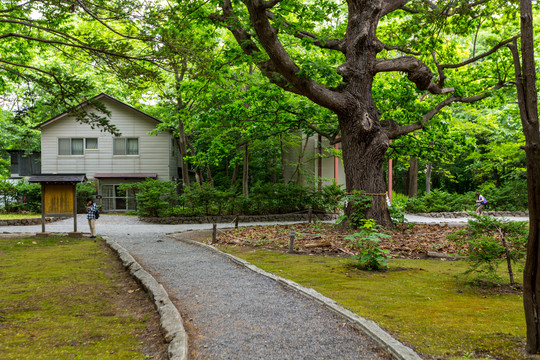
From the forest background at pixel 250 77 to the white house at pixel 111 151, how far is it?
202 centimetres

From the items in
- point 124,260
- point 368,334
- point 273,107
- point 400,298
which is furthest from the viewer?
point 273,107

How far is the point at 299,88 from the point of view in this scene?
12062mm

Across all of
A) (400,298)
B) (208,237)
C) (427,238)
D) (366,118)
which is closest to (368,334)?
(400,298)

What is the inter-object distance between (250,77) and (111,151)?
1360cm

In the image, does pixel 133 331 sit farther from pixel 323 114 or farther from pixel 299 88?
pixel 323 114

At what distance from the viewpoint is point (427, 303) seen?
585cm

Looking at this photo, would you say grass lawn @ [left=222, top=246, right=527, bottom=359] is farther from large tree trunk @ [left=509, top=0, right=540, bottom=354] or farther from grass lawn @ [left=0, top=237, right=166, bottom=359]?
grass lawn @ [left=0, top=237, right=166, bottom=359]

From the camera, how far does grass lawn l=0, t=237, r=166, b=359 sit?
14.6 feet

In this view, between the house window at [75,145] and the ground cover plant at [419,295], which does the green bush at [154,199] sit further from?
the ground cover plant at [419,295]

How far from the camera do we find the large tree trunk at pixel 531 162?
3.75 metres

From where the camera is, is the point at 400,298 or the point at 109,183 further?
the point at 109,183

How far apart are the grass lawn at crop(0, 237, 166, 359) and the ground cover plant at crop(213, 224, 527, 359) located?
8.95 feet

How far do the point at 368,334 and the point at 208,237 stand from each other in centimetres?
1043

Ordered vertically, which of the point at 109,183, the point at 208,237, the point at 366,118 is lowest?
the point at 208,237
